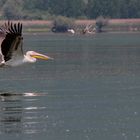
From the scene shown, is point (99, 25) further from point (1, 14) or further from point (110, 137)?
point (110, 137)

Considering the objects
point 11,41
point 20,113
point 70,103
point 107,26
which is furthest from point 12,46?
point 107,26

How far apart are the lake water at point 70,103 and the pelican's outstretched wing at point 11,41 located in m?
0.81

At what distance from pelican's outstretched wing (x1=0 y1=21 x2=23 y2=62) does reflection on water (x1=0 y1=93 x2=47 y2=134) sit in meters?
1.06

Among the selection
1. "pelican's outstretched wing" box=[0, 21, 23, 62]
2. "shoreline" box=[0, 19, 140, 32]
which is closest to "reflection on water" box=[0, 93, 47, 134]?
"pelican's outstretched wing" box=[0, 21, 23, 62]

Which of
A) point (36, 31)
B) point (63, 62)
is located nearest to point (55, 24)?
point (36, 31)

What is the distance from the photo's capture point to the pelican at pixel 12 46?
71.1ft

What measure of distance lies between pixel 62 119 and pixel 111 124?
3.37 feet

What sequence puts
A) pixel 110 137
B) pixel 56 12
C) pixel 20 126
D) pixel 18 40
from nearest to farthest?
1. pixel 110 137
2. pixel 20 126
3. pixel 18 40
4. pixel 56 12

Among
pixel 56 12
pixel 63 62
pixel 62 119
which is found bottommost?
pixel 56 12

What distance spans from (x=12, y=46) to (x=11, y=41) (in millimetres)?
327

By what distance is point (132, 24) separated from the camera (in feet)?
359

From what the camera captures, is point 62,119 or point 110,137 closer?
point 110,137

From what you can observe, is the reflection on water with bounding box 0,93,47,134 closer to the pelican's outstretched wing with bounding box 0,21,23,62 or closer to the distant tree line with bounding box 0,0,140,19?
the pelican's outstretched wing with bounding box 0,21,23,62

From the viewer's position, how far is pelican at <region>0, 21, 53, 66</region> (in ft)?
71.1
